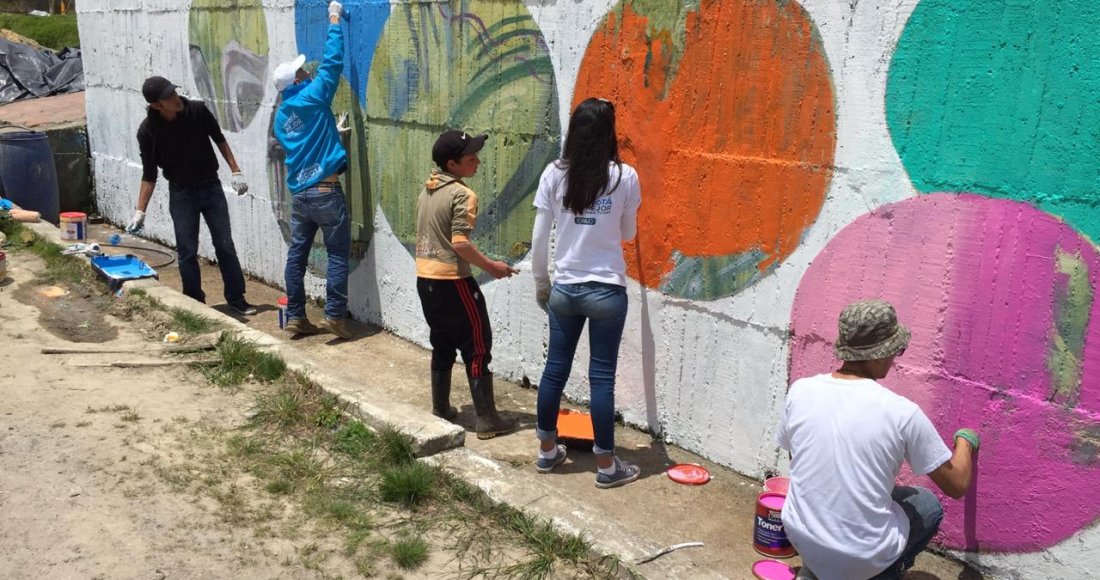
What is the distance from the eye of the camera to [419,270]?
472 cm

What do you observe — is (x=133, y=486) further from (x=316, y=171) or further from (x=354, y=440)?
(x=316, y=171)

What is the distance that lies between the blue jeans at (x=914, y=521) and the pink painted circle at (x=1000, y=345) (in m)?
0.47

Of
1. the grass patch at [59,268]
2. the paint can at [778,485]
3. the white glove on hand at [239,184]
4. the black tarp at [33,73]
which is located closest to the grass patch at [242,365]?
the white glove on hand at [239,184]

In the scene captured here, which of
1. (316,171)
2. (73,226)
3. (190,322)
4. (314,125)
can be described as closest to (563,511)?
(190,322)

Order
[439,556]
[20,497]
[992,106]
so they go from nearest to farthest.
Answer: [992,106] → [439,556] → [20,497]

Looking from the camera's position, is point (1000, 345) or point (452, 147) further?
point (452, 147)

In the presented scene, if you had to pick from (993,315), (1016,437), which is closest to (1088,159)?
(993,315)

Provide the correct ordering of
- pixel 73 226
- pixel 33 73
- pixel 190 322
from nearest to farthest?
pixel 190 322 < pixel 73 226 < pixel 33 73

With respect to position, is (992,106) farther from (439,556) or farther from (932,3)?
(439,556)

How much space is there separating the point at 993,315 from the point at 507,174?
2916mm

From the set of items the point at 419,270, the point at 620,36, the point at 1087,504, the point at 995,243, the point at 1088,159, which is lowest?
the point at 1087,504

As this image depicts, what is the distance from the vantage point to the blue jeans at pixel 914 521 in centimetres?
301

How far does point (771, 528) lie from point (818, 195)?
143 cm

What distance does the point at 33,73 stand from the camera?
14273 millimetres
